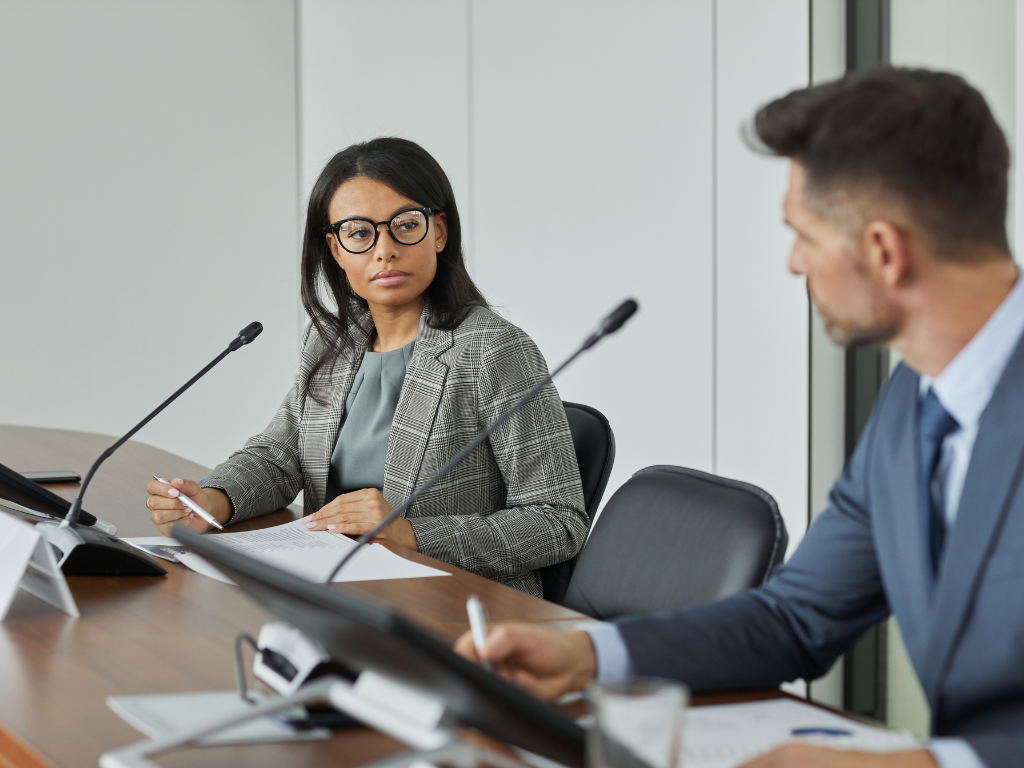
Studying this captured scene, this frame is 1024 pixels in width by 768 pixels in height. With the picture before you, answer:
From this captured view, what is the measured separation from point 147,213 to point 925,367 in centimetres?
468

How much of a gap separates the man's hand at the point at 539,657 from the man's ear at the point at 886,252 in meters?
0.46

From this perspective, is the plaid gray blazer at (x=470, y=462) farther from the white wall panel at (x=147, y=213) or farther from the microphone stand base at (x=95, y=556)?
the white wall panel at (x=147, y=213)

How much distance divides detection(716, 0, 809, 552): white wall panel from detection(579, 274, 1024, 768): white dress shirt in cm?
187

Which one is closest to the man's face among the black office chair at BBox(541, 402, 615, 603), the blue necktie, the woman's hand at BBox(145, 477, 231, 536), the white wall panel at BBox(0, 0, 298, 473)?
the blue necktie

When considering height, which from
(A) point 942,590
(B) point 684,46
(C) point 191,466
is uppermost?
(B) point 684,46

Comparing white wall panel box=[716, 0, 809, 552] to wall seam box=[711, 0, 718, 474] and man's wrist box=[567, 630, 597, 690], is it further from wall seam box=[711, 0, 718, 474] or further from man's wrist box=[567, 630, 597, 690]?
man's wrist box=[567, 630, 597, 690]

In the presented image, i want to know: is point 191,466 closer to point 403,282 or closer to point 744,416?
point 403,282

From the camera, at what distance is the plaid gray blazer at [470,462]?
1795 mm

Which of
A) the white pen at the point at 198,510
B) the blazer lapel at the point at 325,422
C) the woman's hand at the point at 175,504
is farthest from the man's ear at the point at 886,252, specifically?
the blazer lapel at the point at 325,422

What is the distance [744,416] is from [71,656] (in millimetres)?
2296

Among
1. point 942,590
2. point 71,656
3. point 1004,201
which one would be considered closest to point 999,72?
point 1004,201

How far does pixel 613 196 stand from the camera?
3477 mm

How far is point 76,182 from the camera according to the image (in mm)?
4883

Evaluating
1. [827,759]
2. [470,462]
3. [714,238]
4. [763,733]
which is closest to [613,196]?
[714,238]
